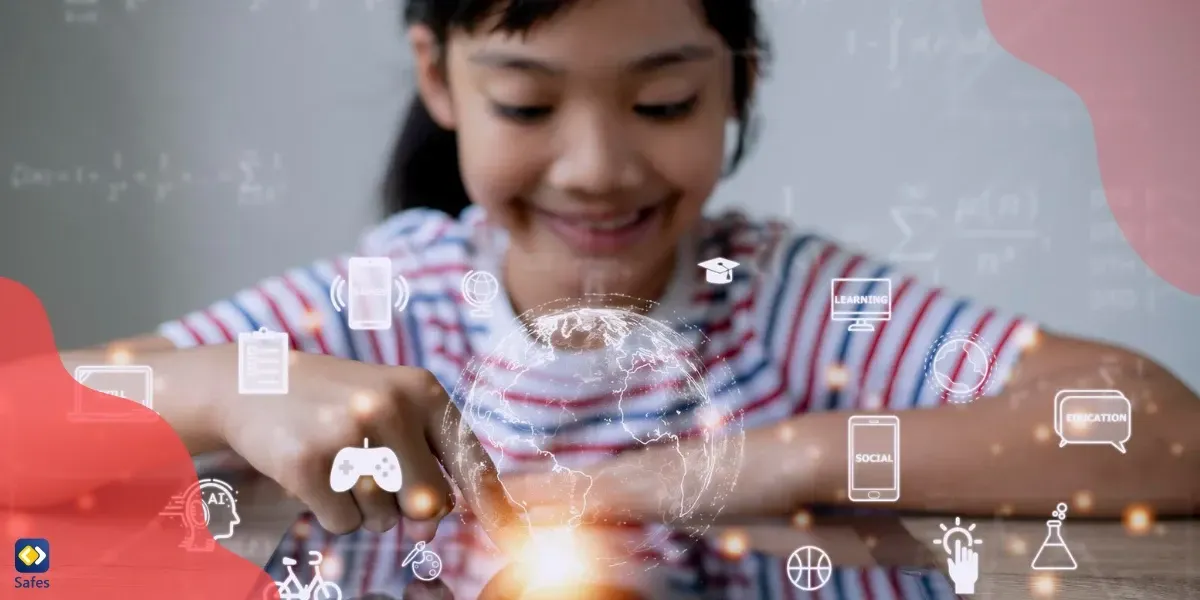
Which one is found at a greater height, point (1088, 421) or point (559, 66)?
point (559, 66)

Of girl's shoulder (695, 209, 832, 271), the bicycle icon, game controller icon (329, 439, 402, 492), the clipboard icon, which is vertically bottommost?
the bicycle icon

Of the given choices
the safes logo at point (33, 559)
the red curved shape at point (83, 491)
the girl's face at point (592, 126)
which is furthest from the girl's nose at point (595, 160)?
the safes logo at point (33, 559)

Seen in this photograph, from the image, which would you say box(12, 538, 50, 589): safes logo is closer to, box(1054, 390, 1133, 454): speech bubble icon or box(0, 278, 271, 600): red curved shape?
box(0, 278, 271, 600): red curved shape

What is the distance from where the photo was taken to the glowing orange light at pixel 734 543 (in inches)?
23.6

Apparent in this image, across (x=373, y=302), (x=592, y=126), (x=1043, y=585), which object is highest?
(x=592, y=126)

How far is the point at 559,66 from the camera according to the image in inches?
22.1

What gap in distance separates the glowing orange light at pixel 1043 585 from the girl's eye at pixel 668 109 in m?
0.41

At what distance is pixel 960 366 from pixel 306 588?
1.58 feet

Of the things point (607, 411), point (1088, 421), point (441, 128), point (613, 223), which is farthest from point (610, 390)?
point (1088, 421)

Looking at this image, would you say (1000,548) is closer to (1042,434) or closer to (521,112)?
(1042,434)

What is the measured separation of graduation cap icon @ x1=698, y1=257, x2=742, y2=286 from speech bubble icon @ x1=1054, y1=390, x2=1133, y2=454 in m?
0.25

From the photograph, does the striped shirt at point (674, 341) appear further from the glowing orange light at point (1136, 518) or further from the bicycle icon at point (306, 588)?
the glowing orange light at point (1136, 518)

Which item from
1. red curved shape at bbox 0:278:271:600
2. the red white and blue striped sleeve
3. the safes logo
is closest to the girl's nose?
the red white and blue striped sleeve

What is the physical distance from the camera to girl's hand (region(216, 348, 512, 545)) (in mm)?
590
